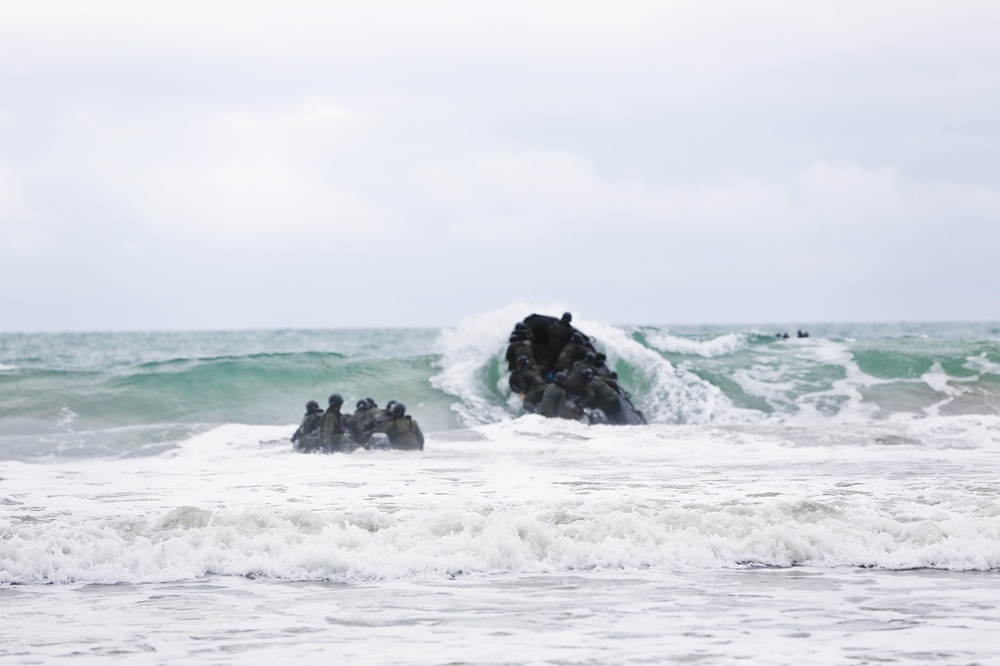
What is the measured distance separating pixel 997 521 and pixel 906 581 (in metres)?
1.81

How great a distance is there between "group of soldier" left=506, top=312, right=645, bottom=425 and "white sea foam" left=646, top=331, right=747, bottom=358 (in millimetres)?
7812

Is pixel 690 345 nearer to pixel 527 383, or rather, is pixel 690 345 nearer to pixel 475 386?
pixel 475 386

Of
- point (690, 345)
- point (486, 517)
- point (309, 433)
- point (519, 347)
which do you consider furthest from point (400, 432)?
point (690, 345)

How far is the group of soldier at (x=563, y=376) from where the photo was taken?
19391mm

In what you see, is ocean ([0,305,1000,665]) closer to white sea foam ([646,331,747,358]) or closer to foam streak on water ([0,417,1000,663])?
foam streak on water ([0,417,1000,663])

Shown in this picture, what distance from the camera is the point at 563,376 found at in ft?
66.3

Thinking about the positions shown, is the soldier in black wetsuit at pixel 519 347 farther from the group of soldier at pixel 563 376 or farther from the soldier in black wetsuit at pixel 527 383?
the soldier in black wetsuit at pixel 527 383

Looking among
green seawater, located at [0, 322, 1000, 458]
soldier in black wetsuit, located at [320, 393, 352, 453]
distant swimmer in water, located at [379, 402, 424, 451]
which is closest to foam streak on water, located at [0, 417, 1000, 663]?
soldier in black wetsuit, located at [320, 393, 352, 453]

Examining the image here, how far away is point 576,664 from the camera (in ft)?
16.9

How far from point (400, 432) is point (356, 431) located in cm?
67

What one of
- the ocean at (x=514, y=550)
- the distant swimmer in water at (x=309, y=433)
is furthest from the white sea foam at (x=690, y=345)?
the distant swimmer in water at (x=309, y=433)

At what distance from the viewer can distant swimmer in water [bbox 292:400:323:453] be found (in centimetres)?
1520

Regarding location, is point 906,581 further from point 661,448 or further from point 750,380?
point 750,380

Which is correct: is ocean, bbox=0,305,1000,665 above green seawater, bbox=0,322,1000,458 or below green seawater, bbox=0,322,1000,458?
below
